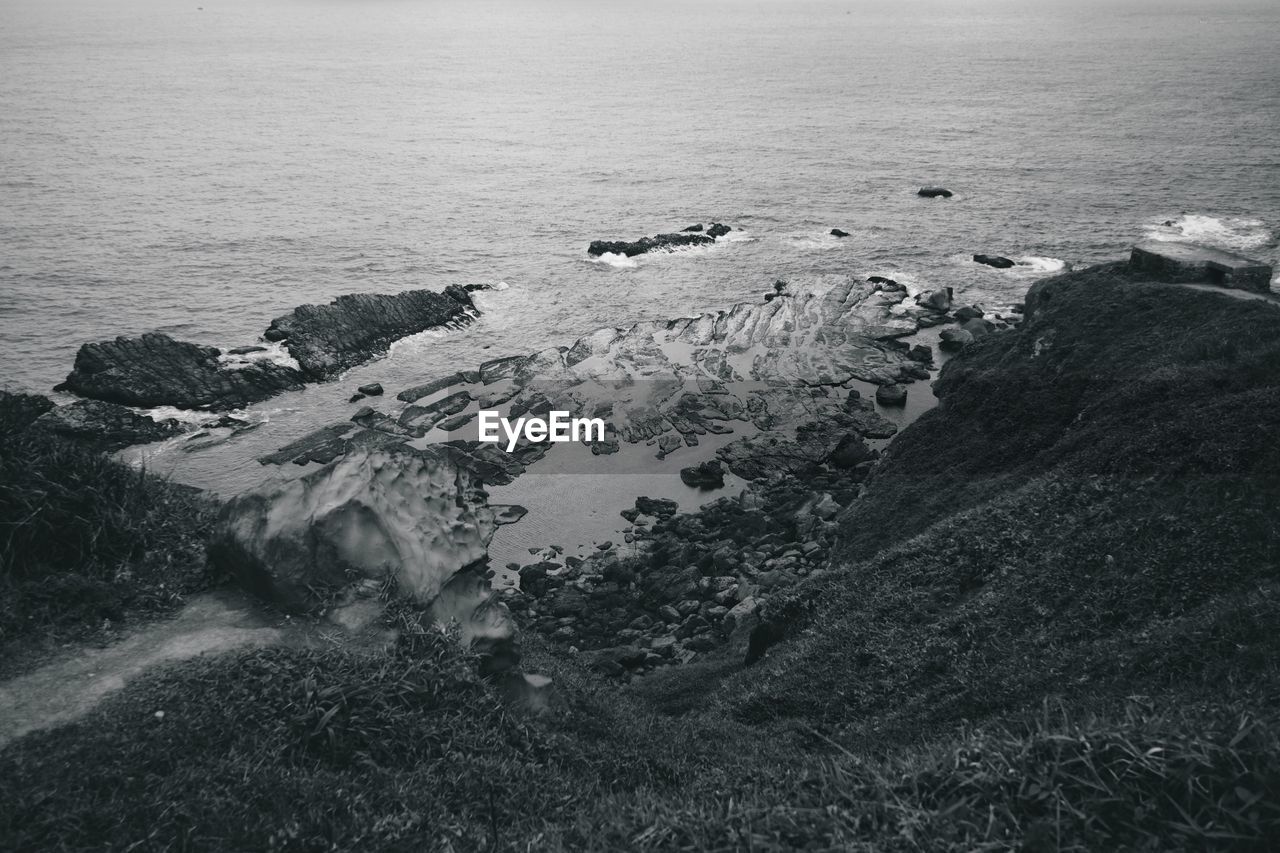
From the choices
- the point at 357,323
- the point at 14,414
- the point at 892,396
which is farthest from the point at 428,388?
the point at 14,414

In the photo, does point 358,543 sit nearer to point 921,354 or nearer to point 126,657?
point 126,657

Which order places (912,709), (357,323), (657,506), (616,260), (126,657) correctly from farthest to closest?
(616,260)
(357,323)
(657,506)
(912,709)
(126,657)

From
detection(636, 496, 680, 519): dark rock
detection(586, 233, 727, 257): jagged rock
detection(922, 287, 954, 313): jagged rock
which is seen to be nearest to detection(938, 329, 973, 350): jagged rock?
detection(922, 287, 954, 313): jagged rock

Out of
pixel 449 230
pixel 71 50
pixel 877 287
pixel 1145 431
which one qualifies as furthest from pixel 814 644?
pixel 71 50

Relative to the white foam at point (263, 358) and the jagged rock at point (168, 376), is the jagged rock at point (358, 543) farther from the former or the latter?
the white foam at point (263, 358)

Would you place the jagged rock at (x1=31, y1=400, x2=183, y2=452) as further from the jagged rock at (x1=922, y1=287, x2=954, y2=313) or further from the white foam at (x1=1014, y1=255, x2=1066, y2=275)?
the white foam at (x1=1014, y1=255, x2=1066, y2=275)

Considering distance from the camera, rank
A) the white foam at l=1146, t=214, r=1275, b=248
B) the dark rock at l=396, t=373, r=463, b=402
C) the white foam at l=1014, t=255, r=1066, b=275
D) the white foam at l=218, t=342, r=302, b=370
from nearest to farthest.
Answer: the dark rock at l=396, t=373, r=463, b=402, the white foam at l=218, t=342, r=302, b=370, the white foam at l=1014, t=255, r=1066, b=275, the white foam at l=1146, t=214, r=1275, b=248

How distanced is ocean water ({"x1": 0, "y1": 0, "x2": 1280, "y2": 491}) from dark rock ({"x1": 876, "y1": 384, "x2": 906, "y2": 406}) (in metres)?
17.1

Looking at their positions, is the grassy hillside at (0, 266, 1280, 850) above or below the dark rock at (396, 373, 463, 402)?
above

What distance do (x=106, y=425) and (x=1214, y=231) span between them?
7711cm

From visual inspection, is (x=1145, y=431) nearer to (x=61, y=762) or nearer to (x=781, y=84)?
(x=61, y=762)

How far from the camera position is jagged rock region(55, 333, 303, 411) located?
44812mm

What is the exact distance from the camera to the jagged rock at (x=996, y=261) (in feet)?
207

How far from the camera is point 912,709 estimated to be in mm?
16844
